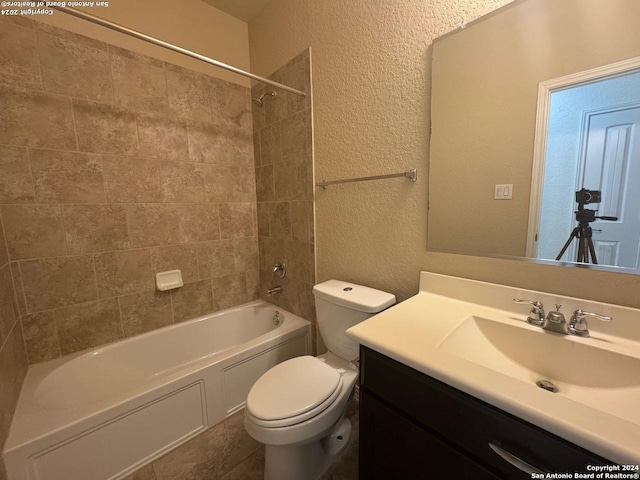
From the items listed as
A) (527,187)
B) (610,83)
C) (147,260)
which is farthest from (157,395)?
(610,83)

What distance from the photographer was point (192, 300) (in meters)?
1.92

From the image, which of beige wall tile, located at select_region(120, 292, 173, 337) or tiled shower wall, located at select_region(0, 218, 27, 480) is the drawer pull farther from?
beige wall tile, located at select_region(120, 292, 173, 337)

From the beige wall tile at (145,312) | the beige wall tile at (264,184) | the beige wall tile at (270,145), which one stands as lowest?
the beige wall tile at (145,312)

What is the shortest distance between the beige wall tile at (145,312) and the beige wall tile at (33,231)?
46 centimetres

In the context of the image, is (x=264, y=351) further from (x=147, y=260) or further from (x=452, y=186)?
(x=452, y=186)

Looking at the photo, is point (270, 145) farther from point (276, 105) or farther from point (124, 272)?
point (124, 272)

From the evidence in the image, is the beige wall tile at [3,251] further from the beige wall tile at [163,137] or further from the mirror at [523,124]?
the mirror at [523,124]

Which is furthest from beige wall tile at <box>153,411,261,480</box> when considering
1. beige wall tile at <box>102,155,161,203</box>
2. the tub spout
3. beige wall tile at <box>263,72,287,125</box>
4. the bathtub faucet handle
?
beige wall tile at <box>263,72,287,125</box>

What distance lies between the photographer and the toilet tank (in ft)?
3.78

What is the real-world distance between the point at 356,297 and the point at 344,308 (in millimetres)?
87

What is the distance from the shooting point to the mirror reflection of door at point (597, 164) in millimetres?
718

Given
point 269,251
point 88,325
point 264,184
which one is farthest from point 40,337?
point 264,184

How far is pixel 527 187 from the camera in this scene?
90 centimetres

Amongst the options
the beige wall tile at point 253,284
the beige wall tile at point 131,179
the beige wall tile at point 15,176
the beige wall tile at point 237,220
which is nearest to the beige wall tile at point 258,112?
the beige wall tile at point 237,220
